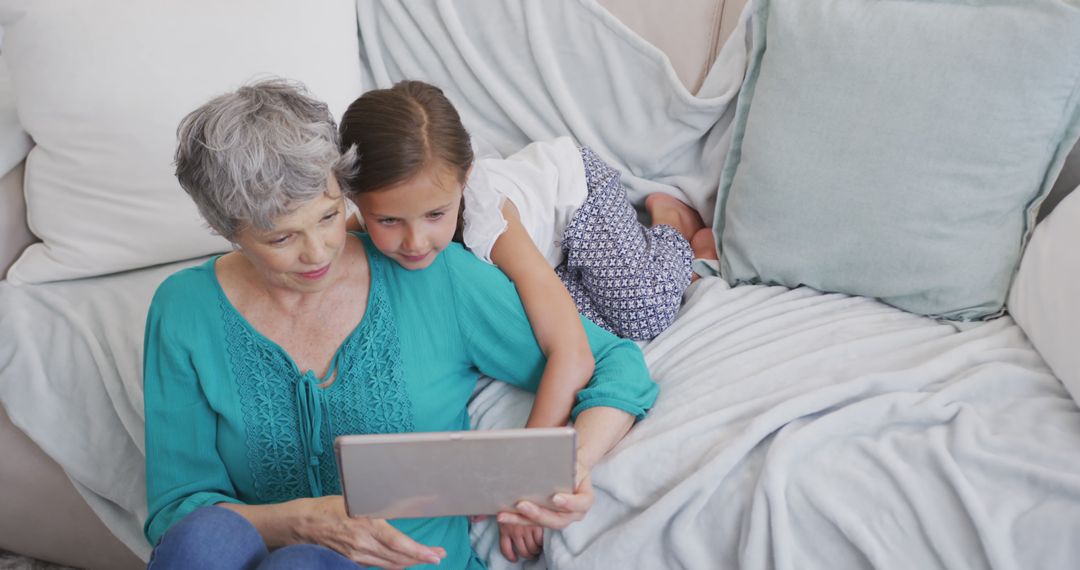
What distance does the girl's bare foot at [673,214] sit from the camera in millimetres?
1694

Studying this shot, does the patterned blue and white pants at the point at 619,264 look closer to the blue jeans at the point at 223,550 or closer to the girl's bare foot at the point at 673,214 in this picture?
the girl's bare foot at the point at 673,214

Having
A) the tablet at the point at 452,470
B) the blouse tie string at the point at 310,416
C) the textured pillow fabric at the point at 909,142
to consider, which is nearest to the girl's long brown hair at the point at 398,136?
the blouse tie string at the point at 310,416

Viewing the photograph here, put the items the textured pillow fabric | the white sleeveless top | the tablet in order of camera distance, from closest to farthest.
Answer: the tablet < the textured pillow fabric < the white sleeveless top

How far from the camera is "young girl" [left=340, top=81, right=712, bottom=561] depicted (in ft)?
3.61

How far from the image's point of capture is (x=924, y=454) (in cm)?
114

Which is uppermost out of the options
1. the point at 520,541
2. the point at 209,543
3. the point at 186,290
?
the point at 186,290

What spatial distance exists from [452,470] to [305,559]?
0.59 ft

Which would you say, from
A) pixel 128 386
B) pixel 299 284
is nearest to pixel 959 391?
pixel 299 284

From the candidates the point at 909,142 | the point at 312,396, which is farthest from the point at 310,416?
the point at 909,142

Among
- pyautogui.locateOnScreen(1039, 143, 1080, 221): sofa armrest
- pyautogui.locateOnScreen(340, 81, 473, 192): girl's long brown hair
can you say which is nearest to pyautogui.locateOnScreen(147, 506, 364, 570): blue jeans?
pyautogui.locateOnScreen(340, 81, 473, 192): girl's long brown hair

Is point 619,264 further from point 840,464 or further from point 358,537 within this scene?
point 358,537

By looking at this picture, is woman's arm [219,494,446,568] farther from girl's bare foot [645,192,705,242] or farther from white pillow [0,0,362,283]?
girl's bare foot [645,192,705,242]

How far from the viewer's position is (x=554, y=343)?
3.87 ft

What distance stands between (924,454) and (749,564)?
0.89ft
